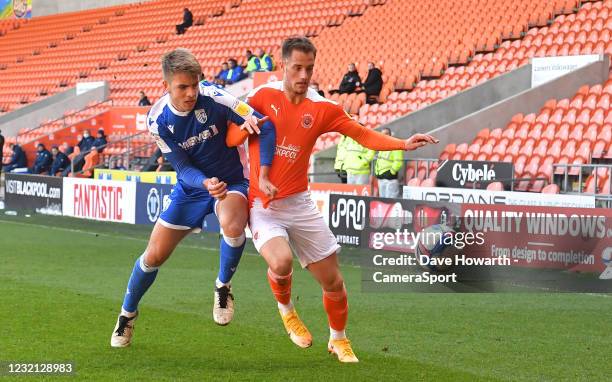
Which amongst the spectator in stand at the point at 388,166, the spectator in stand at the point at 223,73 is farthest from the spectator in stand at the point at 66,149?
the spectator in stand at the point at 388,166

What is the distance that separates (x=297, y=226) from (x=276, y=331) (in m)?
1.85

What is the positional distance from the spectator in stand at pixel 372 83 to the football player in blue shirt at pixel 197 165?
1549 cm

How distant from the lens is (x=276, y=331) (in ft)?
27.1

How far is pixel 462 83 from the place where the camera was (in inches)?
866

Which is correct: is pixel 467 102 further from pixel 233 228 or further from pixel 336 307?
pixel 233 228

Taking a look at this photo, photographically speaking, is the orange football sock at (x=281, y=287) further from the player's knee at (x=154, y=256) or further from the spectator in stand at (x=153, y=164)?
the spectator in stand at (x=153, y=164)

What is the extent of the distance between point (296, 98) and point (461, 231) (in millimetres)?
5129

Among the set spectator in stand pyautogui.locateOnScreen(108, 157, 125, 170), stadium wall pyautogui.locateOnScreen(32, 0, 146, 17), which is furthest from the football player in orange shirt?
stadium wall pyautogui.locateOnScreen(32, 0, 146, 17)

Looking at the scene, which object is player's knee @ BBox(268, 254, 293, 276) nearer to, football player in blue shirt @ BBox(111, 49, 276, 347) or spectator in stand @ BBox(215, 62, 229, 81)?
football player in blue shirt @ BBox(111, 49, 276, 347)

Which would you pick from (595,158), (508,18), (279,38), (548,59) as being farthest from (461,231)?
(279,38)

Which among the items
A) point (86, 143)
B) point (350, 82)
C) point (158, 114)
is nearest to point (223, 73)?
point (86, 143)

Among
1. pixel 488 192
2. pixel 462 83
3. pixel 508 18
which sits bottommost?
pixel 488 192

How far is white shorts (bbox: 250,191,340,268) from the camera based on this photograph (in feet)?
21.8

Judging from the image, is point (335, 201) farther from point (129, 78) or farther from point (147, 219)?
point (129, 78)
